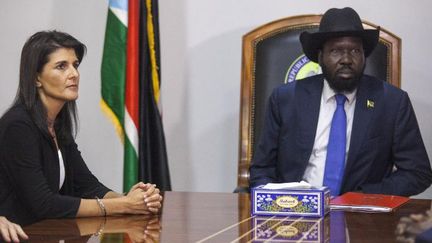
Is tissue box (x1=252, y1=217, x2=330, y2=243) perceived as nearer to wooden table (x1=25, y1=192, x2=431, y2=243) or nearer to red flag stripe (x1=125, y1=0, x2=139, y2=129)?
wooden table (x1=25, y1=192, x2=431, y2=243)

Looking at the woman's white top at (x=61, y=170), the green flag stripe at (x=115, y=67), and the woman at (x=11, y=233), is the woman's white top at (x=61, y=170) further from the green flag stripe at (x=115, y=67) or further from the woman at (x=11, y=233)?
the green flag stripe at (x=115, y=67)

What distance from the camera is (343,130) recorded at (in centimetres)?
346

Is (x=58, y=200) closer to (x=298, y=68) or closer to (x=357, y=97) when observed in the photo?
(x=357, y=97)

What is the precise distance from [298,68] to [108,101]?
0.99 metres

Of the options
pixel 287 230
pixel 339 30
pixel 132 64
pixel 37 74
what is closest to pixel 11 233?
pixel 287 230

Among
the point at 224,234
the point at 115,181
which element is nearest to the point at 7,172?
the point at 224,234

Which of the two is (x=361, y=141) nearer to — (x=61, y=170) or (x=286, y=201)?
(x=286, y=201)

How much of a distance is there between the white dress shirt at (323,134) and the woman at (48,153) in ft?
3.31

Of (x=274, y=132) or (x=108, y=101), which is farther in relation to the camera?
(x=108, y=101)

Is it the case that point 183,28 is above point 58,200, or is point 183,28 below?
above

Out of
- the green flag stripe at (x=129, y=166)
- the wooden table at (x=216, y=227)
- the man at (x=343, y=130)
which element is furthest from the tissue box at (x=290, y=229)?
the green flag stripe at (x=129, y=166)

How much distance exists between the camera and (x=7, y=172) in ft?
8.76

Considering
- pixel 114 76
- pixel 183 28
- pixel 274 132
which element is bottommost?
pixel 274 132

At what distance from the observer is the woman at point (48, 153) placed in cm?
251
